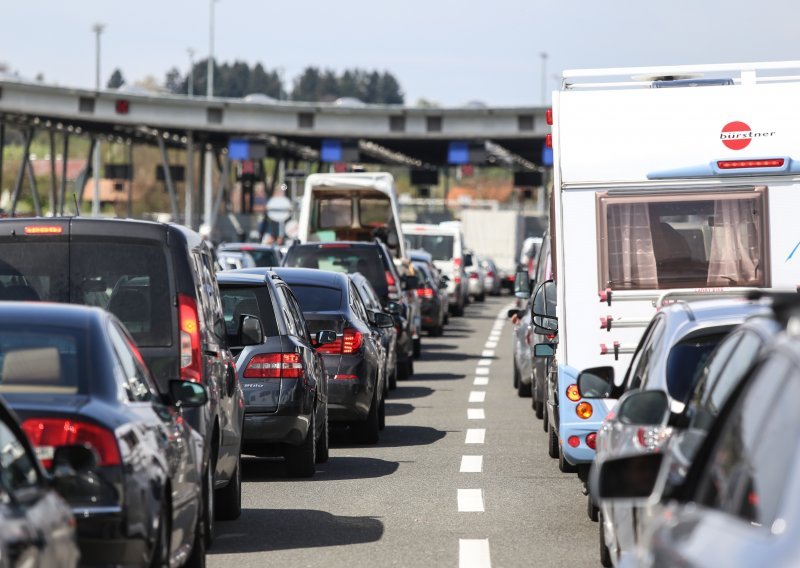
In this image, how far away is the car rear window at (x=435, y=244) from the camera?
4619 centimetres

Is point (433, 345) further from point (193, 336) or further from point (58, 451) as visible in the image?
point (58, 451)

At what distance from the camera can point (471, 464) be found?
14.2m

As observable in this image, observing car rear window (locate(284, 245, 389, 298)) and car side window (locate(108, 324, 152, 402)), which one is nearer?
car side window (locate(108, 324, 152, 402))

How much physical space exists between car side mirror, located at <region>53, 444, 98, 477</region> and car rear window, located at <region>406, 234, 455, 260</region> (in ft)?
128

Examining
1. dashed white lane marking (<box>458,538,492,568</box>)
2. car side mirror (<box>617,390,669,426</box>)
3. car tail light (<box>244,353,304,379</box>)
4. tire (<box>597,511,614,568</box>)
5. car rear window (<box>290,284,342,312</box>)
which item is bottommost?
dashed white lane marking (<box>458,538,492,568</box>)

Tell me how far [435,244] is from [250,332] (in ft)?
115

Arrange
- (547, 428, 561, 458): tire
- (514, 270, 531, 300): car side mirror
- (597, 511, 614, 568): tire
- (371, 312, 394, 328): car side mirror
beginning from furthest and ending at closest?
(514, 270, 531, 300): car side mirror
(371, 312, 394, 328): car side mirror
(547, 428, 561, 458): tire
(597, 511, 614, 568): tire

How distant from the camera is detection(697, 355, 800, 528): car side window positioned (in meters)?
4.33

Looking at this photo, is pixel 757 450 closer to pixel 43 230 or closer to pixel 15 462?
pixel 15 462

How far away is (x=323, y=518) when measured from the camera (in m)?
11.1

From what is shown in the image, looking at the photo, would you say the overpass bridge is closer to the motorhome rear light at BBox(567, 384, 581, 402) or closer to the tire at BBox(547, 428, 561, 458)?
the tire at BBox(547, 428, 561, 458)

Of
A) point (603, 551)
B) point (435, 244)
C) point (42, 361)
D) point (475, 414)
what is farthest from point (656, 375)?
point (435, 244)

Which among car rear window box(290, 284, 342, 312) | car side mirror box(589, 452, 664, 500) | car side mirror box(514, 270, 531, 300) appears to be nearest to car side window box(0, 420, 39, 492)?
car side mirror box(589, 452, 664, 500)

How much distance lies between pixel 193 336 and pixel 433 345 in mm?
23893
